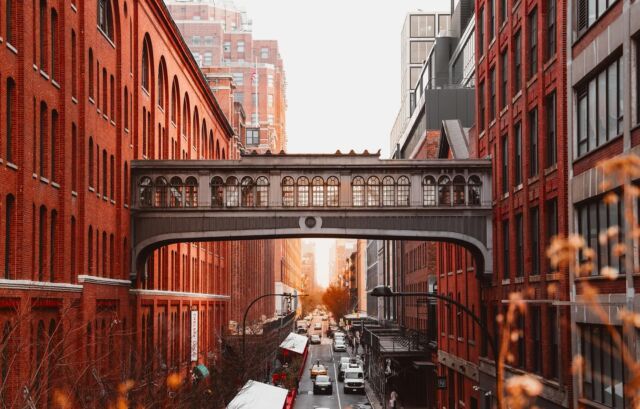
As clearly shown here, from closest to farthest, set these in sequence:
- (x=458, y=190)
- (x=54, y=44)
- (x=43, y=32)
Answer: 1. (x=43, y=32)
2. (x=54, y=44)
3. (x=458, y=190)

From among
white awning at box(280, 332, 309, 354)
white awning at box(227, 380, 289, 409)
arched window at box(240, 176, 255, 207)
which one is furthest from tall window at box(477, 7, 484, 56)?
white awning at box(280, 332, 309, 354)

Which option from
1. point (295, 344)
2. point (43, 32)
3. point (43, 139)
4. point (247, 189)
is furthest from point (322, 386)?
point (43, 32)

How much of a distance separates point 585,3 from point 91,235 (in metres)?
20.3

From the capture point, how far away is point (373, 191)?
1679 inches

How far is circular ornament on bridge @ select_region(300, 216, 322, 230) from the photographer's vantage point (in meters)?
41.7

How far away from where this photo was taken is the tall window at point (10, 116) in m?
27.6

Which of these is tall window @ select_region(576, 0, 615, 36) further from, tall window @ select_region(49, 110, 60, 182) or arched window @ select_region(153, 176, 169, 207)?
arched window @ select_region(153, 176, 169, 207)

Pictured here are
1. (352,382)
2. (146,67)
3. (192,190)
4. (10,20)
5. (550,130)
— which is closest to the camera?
(10,20)

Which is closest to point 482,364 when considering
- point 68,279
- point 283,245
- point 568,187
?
point 568,187

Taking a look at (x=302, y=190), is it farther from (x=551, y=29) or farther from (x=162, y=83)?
(x=162, y=83)

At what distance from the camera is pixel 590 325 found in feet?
83.7

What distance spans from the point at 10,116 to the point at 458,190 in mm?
20782

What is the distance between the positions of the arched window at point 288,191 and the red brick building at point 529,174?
8.69 meters

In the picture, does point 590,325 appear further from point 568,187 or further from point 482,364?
point 482,364
